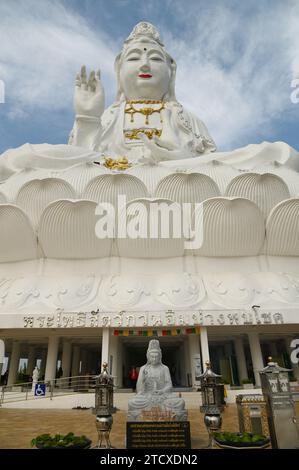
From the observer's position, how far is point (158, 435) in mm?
3824

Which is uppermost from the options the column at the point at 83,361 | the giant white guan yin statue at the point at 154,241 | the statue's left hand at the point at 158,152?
the statue's left hand at the point at 158,152

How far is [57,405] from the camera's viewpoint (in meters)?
8.86

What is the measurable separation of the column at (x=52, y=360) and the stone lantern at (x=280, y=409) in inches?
298

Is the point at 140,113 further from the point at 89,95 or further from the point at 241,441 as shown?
the point at 241,441

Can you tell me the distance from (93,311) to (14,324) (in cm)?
224

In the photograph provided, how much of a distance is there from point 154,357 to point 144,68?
18.6 metres

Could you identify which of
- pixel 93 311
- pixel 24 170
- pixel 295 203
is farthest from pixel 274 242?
pixel 24 170

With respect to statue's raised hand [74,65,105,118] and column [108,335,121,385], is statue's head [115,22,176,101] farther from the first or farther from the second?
column [108,335,121,385]

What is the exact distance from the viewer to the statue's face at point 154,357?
5.43 m

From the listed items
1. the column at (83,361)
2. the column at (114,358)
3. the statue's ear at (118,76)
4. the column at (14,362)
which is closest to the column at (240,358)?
the column at (114,358)

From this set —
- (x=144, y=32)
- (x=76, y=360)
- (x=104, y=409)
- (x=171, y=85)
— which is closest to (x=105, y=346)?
(x=76, y=360)

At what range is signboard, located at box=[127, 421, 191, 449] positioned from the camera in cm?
378

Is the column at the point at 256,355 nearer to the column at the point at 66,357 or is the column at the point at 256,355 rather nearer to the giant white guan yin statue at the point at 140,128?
the column at the point at 66,357
